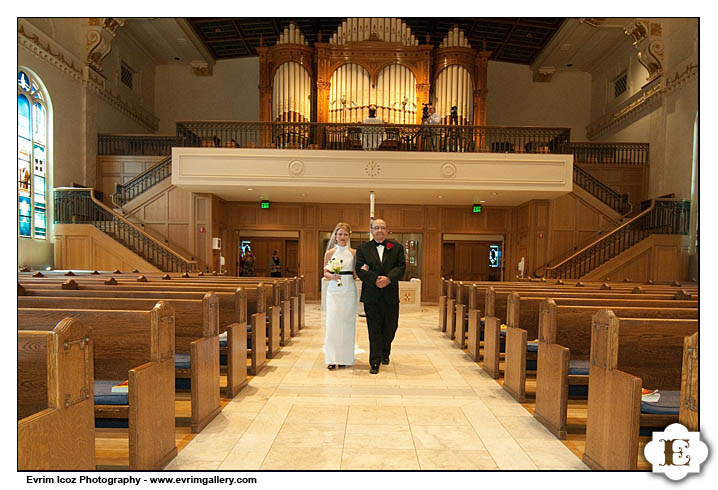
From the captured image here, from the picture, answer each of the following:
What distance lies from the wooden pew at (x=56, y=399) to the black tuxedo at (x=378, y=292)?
3.19 metres

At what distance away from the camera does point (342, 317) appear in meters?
5.26

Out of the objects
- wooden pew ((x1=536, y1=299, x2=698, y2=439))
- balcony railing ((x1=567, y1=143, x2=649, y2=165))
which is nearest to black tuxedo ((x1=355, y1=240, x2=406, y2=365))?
wooden pew ((x1=536, y1=299, x2=698, y2=439))

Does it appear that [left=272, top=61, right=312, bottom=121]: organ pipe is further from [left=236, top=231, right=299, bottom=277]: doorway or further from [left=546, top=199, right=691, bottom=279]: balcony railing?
[left=546, top=199, right=691, bottom=279]: balcony railing

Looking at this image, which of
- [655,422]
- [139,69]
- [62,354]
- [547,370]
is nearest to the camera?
[62,354]

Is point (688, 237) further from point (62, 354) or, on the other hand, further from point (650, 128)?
point (62, 354)

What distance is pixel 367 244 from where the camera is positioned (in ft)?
17.4

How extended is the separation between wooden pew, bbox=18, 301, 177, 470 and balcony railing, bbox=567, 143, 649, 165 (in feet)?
41.4

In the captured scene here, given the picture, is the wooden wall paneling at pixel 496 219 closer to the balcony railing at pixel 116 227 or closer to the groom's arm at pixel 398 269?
the balcony railing at pixel 116 227

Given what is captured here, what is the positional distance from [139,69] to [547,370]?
53.8 ft

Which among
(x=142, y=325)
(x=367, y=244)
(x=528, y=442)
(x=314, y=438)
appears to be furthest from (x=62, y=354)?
(x=367, y=244)

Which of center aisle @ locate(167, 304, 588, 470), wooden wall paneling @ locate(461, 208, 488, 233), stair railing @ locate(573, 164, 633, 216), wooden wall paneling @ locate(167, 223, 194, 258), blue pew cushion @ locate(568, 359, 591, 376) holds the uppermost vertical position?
stair railing @ locate(573, 164, 633, 216)

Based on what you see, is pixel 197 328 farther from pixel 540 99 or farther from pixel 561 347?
pixel 540 99

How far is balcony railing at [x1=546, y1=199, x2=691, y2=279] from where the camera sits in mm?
11352

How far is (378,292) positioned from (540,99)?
14.3 m
